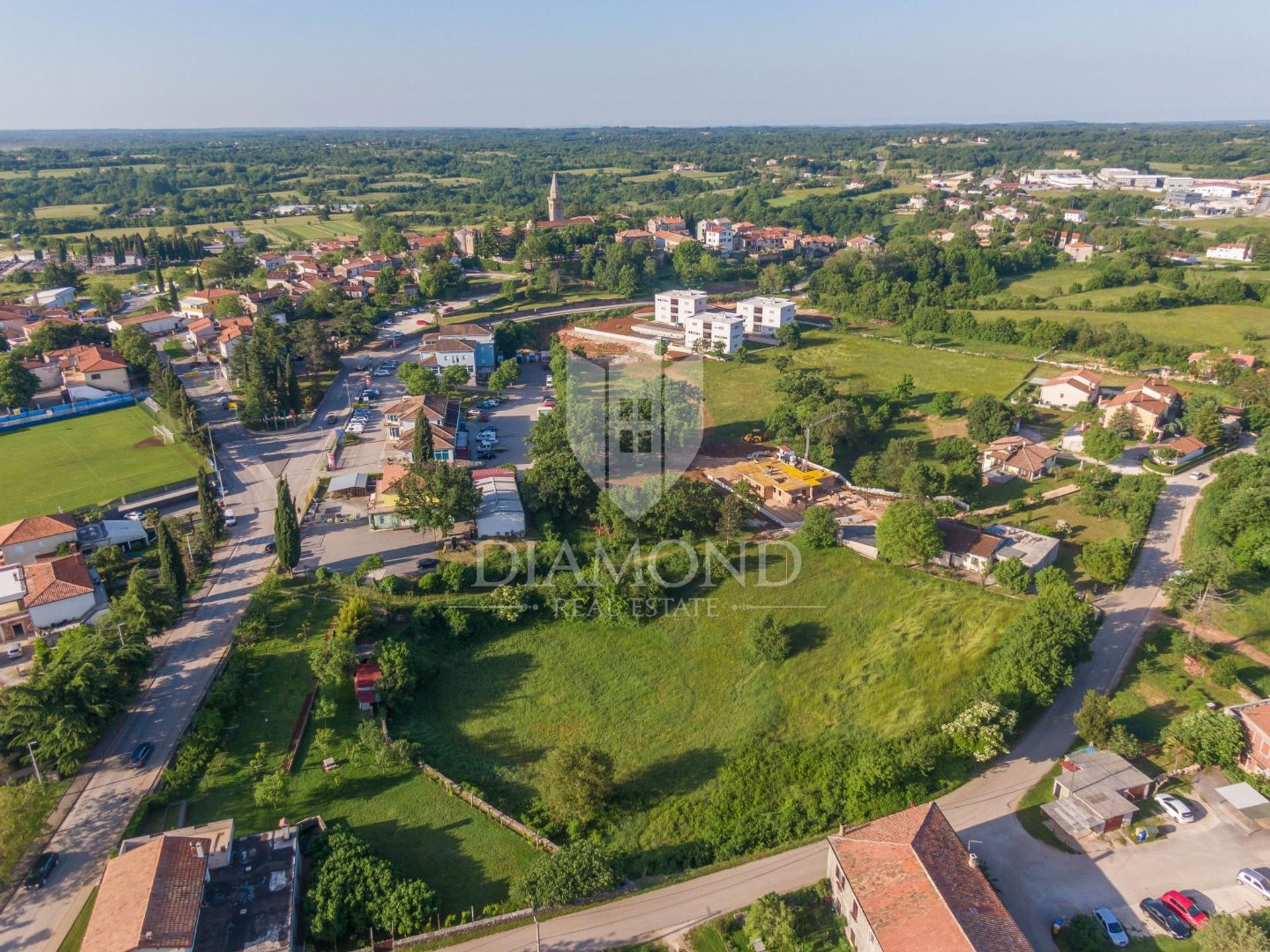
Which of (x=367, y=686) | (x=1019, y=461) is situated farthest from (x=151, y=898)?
(x=1019, y=461)

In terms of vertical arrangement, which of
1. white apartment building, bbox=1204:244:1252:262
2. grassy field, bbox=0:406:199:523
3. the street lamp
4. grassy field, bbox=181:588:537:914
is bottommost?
grassy field, bbox=181:588:537:914

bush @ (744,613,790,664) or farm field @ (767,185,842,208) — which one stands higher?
farm field @ (767,185,842,208)

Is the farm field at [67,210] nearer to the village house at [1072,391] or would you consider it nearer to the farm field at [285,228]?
the farm field at [285,228]

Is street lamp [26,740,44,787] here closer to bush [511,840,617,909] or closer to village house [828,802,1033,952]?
bush [511,840,617,909]

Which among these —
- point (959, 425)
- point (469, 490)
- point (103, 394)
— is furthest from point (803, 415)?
point (103, 394)

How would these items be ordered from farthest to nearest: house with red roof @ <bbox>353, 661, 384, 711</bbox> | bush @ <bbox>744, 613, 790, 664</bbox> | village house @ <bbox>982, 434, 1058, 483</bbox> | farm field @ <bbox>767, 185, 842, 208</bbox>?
Result: farm field @ <bbox>767, 185, 842, 208</bbox>
village house @ <bbox>982, 434, 1058, 483</bbox>
bush @ <bbox>744, 613, 790, 664</bbox>
house with red roof @ <bbox>353, 661, 384, 711</bbox>

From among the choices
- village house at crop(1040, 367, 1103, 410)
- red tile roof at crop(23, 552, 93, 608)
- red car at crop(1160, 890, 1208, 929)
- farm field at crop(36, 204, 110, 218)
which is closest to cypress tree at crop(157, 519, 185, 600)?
red tile roof at crop(23, 552, 93, 608)

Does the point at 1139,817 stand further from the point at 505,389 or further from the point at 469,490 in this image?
the point at 505,389
